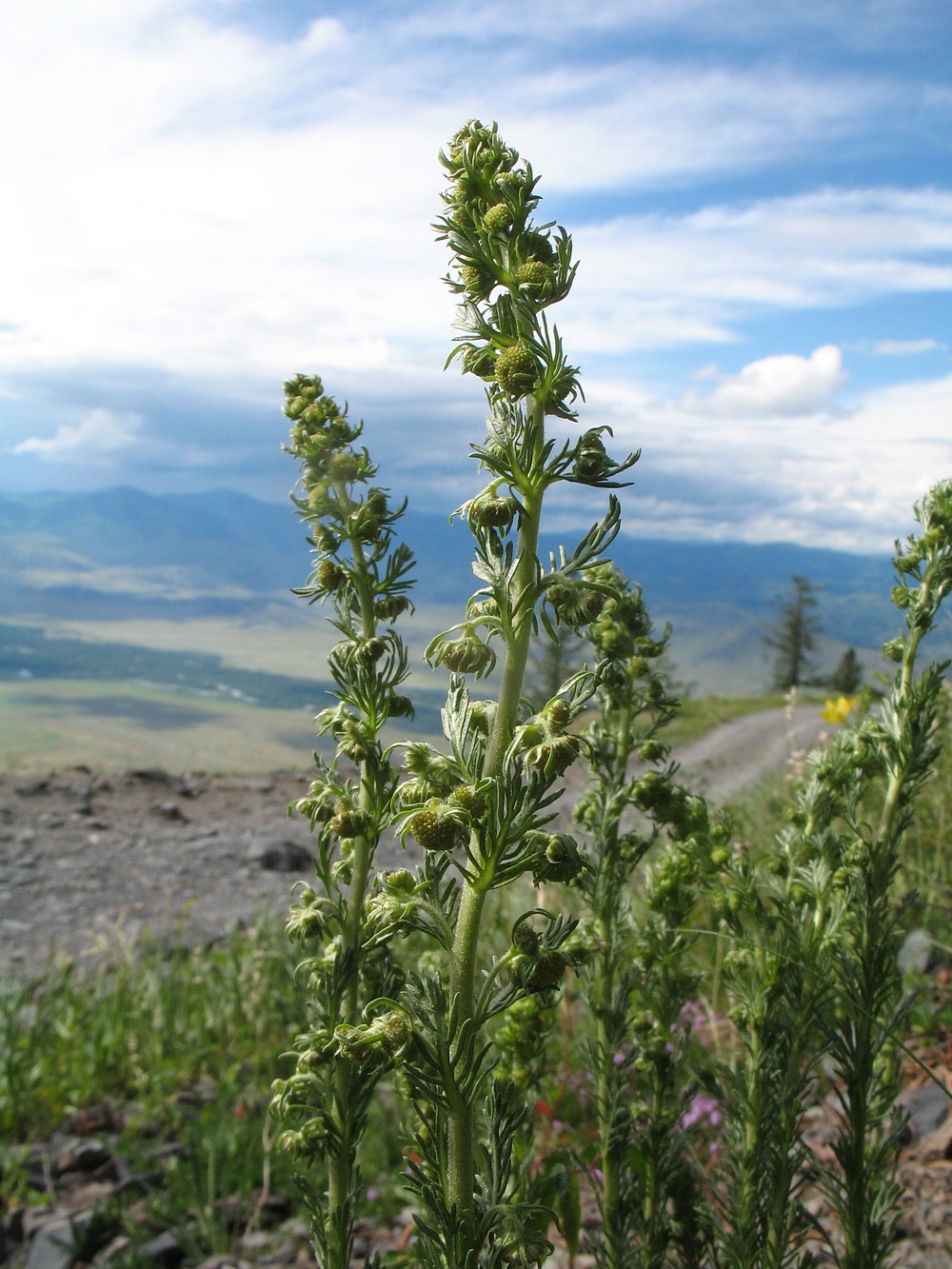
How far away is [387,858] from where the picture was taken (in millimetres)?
12969

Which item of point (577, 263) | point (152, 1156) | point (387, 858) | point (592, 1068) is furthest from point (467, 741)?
point (387, 858)

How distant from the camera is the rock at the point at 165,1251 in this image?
3.64 meters

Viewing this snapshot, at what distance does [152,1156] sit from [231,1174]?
0.59 meters

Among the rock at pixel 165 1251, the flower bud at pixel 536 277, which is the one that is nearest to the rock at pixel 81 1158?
the rock at pixel 165 1251

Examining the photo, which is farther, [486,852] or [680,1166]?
[680,1166]

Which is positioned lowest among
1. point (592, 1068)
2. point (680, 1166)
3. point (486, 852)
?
point (680, 1166)

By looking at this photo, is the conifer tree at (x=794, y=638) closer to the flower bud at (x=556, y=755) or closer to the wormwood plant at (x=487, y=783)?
the wormwood plant at (x=487, y=783)

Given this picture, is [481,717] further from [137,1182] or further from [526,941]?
[137,1182]

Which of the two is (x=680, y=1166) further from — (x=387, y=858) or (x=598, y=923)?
(x=387, y=858)

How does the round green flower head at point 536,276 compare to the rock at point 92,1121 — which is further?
the rock at point 92,1121

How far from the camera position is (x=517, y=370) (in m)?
1.45

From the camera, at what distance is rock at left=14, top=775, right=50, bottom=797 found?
12.9 meters

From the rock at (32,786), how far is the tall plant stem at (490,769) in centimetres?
1327

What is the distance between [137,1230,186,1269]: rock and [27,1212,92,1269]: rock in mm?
286
